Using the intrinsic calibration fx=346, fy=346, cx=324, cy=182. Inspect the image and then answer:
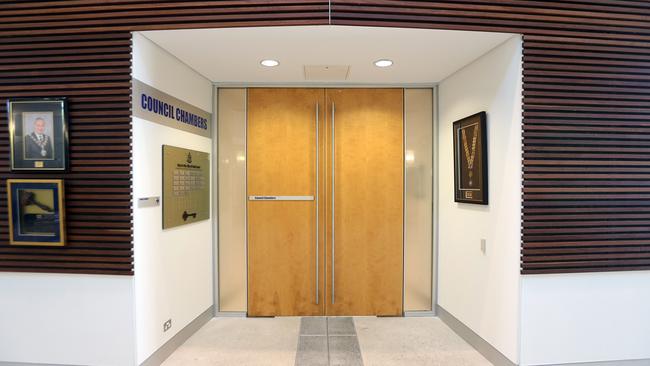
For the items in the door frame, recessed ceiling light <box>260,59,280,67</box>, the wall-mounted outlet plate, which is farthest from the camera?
the door frame

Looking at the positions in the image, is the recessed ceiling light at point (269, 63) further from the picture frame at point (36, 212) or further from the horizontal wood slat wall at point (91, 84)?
the picture frame at point (36, 212)

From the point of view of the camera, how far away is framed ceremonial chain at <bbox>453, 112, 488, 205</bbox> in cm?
328

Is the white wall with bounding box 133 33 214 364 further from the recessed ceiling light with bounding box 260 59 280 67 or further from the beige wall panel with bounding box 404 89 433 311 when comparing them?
the beige wall panel with bounding box 404 89 433 311

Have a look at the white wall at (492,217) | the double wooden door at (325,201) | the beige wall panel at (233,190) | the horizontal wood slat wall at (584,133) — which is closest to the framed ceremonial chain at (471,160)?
the white wall at (492,217)

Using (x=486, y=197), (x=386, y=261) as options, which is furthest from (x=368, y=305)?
(x=486, y=197)

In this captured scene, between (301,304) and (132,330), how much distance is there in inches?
78.5

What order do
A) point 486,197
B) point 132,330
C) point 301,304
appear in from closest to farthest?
point 132,330, point 486,197, point 301,304

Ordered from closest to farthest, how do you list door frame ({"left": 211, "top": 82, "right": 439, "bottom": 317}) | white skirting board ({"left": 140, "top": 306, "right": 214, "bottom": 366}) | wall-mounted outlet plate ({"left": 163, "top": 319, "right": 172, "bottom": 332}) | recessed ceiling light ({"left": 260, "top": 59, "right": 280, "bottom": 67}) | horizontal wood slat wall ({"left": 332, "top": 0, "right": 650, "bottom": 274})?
1. horizontal wood slat wall ({"left": 332, "top": 0, "right": 650, "bottom": 274})
2. white skirting board ({"left": 140, "top": 306, "right": 214, "bottom": 366})
3. wall-mounted outlet plate ({"left": 163, "top": 319, "right": 172, "bottom": 332})
4. recessed ceiling light ({"left": 260, "top": 59, "right": 280, "bottom": 67})
5. door frame ({"left": 211, "top": 82, "right": 439, "bottom": 317})

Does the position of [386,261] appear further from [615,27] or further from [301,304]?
[615,27]

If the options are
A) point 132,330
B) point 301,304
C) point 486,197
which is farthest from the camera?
point 301,304

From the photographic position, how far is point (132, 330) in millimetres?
2803

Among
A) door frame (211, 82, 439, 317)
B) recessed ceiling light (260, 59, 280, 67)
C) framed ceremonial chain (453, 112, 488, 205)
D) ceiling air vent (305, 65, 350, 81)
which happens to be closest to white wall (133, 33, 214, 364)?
door frame (211, 82, 439, 317)

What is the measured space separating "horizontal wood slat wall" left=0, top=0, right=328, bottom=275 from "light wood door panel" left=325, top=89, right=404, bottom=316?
1.78 m

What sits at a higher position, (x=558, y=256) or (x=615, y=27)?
(x=615, y=27)
